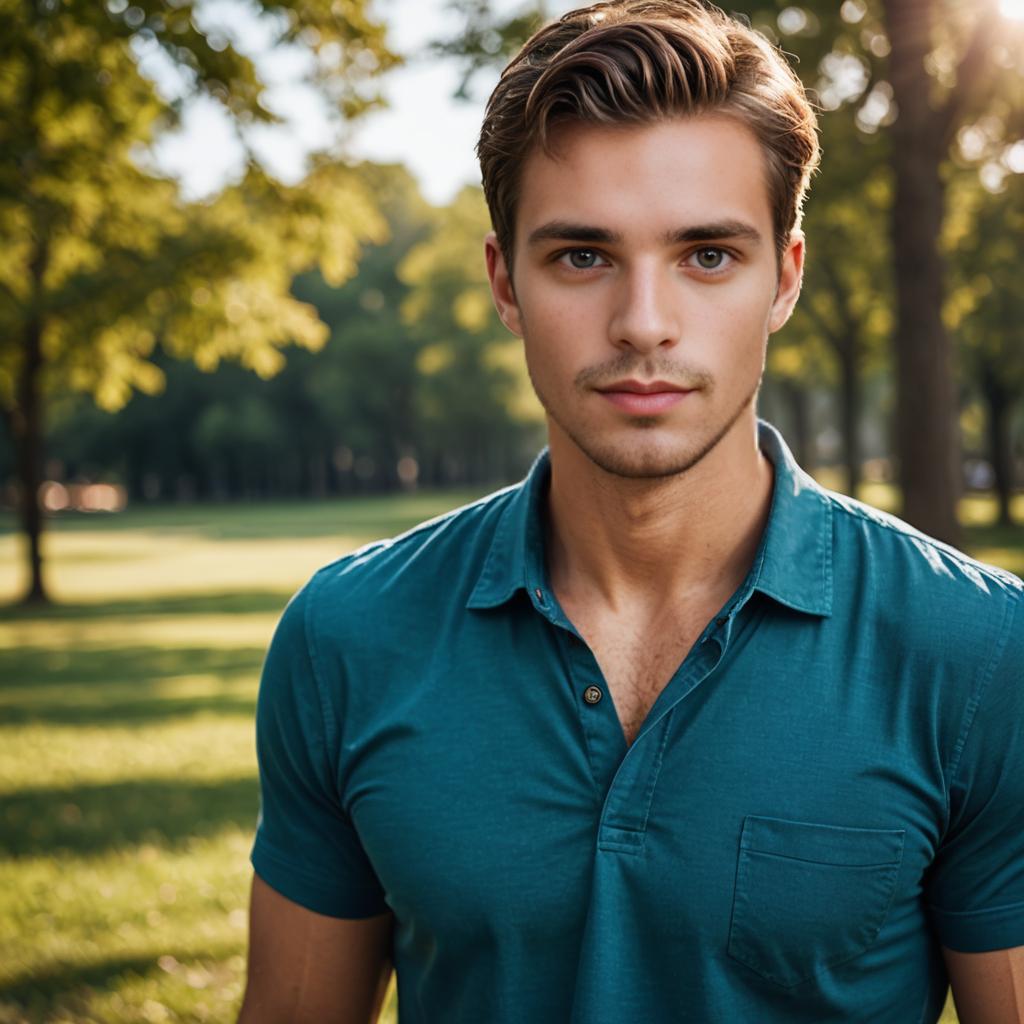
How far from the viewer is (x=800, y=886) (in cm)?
203

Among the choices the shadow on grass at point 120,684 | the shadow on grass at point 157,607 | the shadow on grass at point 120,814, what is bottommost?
the shadow on grass at point 157,607

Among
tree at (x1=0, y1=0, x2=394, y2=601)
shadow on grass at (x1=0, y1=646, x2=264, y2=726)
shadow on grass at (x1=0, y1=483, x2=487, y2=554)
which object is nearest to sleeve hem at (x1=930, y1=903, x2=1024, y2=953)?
tree at (x1=0, y1=0, x2=394, y2=601)

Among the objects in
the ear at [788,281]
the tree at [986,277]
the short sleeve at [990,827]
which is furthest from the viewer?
the tree at [986,277]

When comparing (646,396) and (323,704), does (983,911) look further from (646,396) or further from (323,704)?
(323,704)

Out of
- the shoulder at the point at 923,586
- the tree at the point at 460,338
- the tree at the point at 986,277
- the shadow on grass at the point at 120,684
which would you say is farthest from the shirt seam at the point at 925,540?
the tree at the point at 460,338

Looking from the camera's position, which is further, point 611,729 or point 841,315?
point 841,315

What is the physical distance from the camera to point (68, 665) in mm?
15867

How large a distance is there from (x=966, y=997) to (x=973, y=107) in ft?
41.8

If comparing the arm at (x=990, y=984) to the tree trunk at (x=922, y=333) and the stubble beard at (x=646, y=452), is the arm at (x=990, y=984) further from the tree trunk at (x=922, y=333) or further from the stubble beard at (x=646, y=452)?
the tree trunk at (x=922, y=333)

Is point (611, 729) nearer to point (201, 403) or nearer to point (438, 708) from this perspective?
point (438, 708)

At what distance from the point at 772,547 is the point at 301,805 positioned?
96 cm

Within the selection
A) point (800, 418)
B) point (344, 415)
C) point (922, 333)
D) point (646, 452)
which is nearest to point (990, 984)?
point (646, 452)

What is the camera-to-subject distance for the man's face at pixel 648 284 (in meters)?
2.16

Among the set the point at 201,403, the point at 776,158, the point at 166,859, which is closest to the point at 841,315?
the point at 166,859
